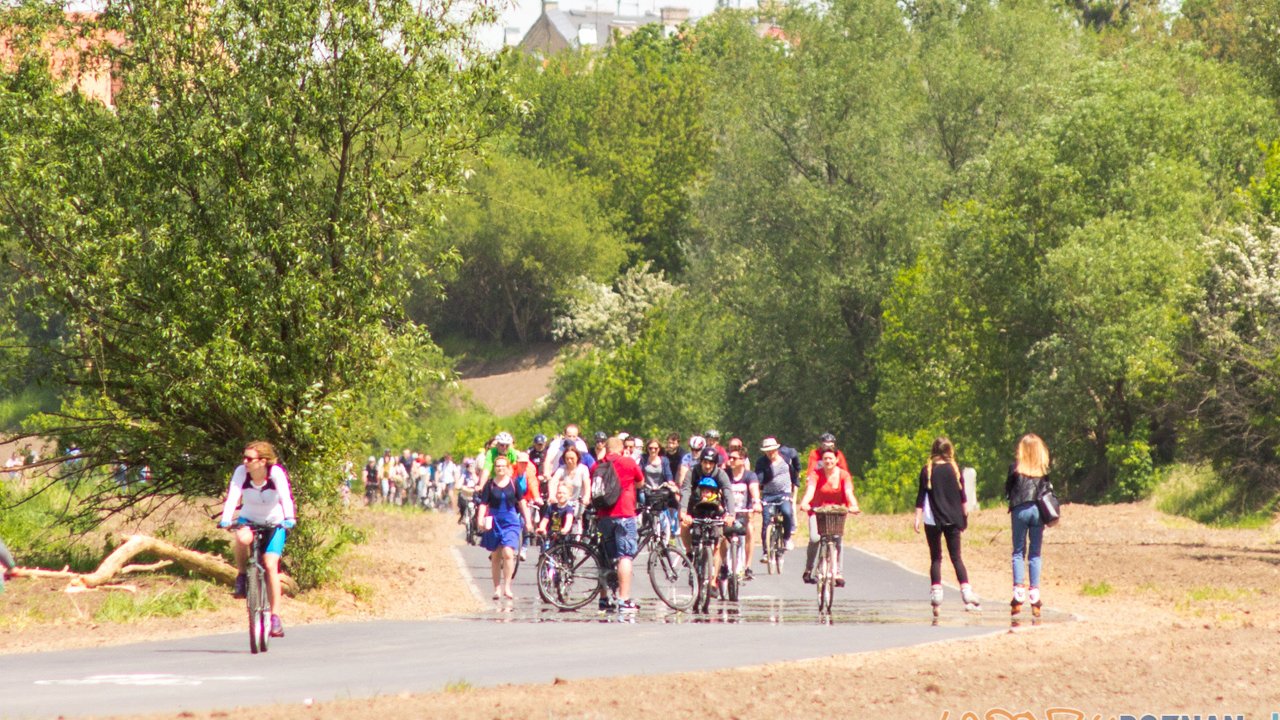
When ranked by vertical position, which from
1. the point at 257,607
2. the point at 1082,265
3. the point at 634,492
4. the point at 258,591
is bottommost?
the point at 257,607

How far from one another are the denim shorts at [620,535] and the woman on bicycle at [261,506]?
4.49 metres

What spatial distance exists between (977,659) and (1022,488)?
4721 millimetres

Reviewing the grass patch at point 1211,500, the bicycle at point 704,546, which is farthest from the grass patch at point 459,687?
the grass patch at point 1211,500

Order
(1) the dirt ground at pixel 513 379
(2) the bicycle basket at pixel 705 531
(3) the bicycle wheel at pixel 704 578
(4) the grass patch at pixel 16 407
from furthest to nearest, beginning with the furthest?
(1) the dirt ground at pixel 513 379, (4) the grass patch at pixel 16 407, (2) the bicycle basket at pixel 705 531, (3) the bicycle wheel at pixel 704 578

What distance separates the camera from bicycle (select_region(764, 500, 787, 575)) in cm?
2366

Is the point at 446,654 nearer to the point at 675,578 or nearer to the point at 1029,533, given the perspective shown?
the point at 675,578

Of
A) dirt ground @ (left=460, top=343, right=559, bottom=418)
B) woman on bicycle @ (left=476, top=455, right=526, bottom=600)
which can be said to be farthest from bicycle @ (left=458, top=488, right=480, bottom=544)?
dirt ground @ (left=460, top=343, right=559, bottom=418)

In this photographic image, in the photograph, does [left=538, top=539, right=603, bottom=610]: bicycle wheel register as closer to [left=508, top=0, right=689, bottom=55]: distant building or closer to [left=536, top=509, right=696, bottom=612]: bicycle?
[left=536, top=509, right=696, bottom=612]: bicycle

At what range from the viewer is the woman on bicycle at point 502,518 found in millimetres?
19781

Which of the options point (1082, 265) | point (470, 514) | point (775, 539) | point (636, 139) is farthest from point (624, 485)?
point (636, 139)

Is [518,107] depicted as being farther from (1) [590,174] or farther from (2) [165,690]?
(1) [590,174]

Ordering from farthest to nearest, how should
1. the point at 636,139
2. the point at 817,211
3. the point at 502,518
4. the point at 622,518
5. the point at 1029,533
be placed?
1. the point at 636,139
2. the point at 817,211
3. the point at 502,518
4. the point at 622,518
5. the point at 1029,533

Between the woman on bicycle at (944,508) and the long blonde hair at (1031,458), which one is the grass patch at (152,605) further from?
the long blonde hair at (1031,458)

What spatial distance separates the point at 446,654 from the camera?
1416cm
